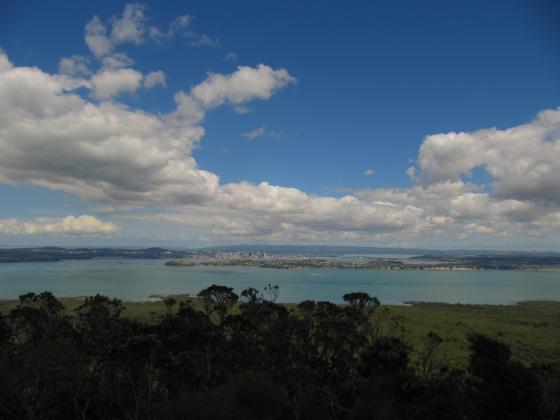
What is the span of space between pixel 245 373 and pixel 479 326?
171 ft

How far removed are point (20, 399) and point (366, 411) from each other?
13.6 meters

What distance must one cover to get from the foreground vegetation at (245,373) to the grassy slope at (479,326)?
369 inches

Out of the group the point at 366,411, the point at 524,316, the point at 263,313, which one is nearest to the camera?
the point at 366,411

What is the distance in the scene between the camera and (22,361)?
53.8 ft

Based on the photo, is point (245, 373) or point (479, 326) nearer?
point (245, 373)

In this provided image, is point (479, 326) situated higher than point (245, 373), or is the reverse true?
point (245, 373)

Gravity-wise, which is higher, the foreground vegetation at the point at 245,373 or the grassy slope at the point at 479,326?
the foreground vegetation at the point at 245,373

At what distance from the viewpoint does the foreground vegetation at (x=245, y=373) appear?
55.3ft

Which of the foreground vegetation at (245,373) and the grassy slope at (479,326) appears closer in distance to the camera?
the foreground vegetation at (245,373)

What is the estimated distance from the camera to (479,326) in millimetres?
61688

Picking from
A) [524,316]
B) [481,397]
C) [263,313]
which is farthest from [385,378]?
[524,316]

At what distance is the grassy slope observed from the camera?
44.7 meters

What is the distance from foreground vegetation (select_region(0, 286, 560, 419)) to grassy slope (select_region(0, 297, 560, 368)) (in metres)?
9.37

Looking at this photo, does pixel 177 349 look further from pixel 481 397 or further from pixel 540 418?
pixel 540 418
